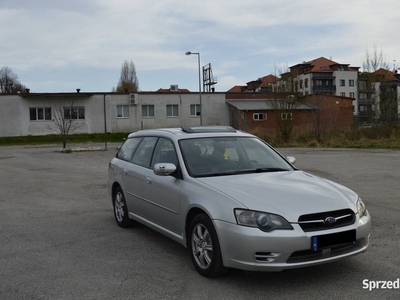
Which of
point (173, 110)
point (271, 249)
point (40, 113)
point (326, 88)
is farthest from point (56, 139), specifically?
point (326, 88)

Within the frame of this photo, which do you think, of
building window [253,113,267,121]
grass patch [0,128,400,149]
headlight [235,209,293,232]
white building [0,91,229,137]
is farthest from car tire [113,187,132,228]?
building window [253,113,267,121]

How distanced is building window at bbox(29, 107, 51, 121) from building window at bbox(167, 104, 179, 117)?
12109 mm

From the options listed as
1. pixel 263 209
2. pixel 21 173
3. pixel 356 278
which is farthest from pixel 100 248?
pixel 21 173

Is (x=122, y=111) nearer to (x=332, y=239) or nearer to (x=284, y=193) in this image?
(x=284, y=193)

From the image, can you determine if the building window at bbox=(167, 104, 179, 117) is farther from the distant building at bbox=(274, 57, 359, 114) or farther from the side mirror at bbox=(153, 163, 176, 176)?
the distant building at bbox=(274, 57, 359, 114)

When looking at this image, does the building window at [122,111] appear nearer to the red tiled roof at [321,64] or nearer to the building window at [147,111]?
the building window at [147,111]

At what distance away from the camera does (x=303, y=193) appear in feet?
15.3

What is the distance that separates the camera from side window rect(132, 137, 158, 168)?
21.2ft

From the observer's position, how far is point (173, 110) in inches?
1900

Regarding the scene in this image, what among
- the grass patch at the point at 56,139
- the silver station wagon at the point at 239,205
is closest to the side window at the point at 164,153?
the silver station wagon at the point at 239,205

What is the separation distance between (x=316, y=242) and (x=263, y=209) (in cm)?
57

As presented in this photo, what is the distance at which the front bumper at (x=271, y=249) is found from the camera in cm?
417

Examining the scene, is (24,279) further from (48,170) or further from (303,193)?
(48,170)

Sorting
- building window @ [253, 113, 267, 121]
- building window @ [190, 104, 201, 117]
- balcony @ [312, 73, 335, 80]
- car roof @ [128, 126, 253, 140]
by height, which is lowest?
car roof @ [128, 126, 253, 140]
